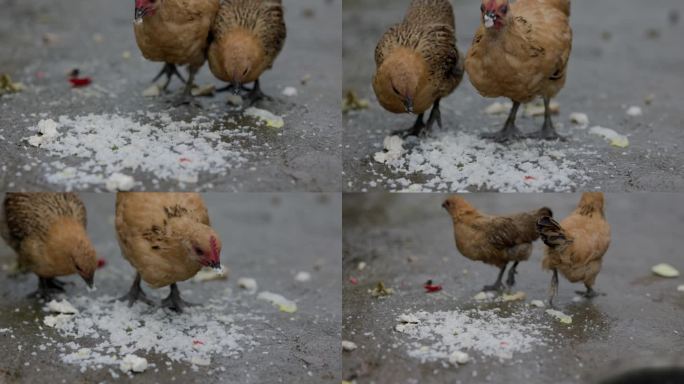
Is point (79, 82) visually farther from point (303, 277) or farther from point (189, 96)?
point (303, 277)

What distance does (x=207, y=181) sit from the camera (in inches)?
238

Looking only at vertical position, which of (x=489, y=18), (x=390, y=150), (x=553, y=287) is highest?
(x=489, y=18)

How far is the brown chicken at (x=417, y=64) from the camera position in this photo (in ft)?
21.2

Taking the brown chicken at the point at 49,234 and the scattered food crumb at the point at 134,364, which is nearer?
the scattered food crumb at the point at 134,364

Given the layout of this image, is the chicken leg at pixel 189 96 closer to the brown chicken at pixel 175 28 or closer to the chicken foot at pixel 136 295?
the brown chicken at pixel 175 28

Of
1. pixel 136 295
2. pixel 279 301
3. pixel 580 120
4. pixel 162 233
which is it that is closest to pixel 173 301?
pixel 136 295

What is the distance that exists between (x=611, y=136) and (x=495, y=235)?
4.86ft

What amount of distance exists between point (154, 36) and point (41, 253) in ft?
6.04

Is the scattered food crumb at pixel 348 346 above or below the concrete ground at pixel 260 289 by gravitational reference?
above

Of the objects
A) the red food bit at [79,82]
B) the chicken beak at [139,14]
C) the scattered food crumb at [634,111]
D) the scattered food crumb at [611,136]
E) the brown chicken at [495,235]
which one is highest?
the chicken beak at [139,14]

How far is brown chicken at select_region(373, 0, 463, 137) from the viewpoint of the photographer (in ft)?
21.2

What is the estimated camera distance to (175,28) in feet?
21.6

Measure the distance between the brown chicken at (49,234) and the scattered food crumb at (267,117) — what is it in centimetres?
158

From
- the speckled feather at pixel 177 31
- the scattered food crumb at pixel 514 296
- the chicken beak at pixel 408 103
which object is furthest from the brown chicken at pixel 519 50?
the speckled feather at pixel 177 31
